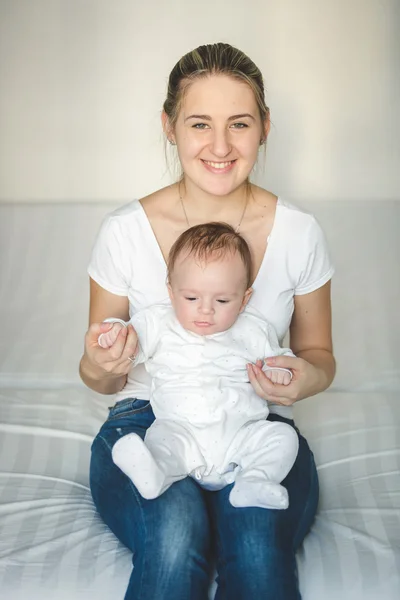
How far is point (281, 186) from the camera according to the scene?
334cm

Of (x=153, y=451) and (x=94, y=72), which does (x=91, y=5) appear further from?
(x=153, y=451)

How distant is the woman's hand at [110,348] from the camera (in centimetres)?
156

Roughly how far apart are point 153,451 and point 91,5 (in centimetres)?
228

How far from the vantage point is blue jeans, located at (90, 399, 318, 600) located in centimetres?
135

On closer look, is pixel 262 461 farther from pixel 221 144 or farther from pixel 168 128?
pixel 168 128

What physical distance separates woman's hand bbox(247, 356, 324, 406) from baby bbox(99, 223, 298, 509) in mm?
17

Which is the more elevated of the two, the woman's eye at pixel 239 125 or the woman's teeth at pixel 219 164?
the woman's eye at pixel 239 125

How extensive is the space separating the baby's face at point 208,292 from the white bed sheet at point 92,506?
1.40 feet

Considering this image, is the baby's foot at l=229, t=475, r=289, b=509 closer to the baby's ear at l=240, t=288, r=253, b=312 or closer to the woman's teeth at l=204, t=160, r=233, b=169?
the baby's ear at l=240, t=288, r=253, b=312

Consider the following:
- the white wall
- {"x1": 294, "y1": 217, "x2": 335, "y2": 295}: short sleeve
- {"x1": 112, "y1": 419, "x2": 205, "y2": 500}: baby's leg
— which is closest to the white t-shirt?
{"x1": 294, "y1": 217, "x2": 335, "y2": 295}: short sleeve

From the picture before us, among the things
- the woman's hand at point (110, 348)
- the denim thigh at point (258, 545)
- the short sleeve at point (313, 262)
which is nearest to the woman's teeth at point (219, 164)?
the short sleeve at point (313, 262)

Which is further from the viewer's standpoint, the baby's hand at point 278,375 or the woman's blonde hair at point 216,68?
the woman's blonde hair at point 216,68

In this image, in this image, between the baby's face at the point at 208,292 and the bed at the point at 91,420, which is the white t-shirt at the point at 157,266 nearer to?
the baby's face at the point at 208,292

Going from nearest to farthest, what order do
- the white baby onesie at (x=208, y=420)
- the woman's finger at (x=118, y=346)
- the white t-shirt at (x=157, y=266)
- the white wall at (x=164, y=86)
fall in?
the white baby onesie at (x=208, y=420), the woman's finger at (x=118, y=346), the white t-shirt at (x=157, y=266), the white wall at (x=164, y=86)
